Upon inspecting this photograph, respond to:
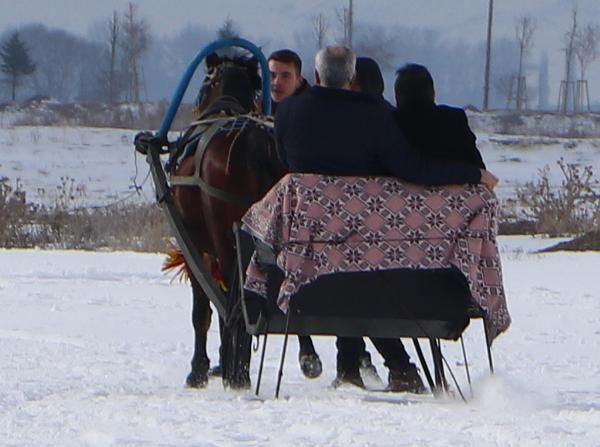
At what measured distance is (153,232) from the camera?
20.0 meters

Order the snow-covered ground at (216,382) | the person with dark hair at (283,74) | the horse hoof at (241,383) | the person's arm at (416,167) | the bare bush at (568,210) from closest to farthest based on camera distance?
the snow-covered ground at (216,382), the person's arm at (416,167), the horse hoof at (241,383), the person with dark hair at (283,74), the bare bush at (568,210)

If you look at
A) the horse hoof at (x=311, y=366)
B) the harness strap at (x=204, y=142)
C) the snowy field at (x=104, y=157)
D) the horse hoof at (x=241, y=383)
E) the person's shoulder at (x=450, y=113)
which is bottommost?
the snowy field at (x=104, y=157)

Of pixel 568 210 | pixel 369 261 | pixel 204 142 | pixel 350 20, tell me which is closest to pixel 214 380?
pixel 204 142

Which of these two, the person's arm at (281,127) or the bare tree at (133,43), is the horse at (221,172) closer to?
the person's arm at (281,127)

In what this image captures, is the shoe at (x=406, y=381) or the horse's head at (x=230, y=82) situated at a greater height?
the horse's head at (x=230, y=82)

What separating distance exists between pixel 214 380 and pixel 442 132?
226 cm

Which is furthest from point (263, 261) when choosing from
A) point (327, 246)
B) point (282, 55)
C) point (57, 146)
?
point (57, 146)

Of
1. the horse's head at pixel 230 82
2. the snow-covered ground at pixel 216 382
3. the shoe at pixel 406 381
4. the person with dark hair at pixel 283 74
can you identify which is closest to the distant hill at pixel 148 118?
the snow-covered ground at pixel 216 382

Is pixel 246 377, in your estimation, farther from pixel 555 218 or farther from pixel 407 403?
pixel 555 218

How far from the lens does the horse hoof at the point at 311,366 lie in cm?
870

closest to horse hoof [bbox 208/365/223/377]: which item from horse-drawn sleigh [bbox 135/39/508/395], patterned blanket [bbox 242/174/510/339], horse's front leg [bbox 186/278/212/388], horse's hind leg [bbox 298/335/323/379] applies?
horse's front leg [bbox 186/278/212/388]

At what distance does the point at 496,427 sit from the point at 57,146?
128ft

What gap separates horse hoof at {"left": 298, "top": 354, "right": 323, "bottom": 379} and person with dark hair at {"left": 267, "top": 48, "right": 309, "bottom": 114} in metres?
1.58

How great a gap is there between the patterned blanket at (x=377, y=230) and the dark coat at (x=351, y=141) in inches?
3.5
